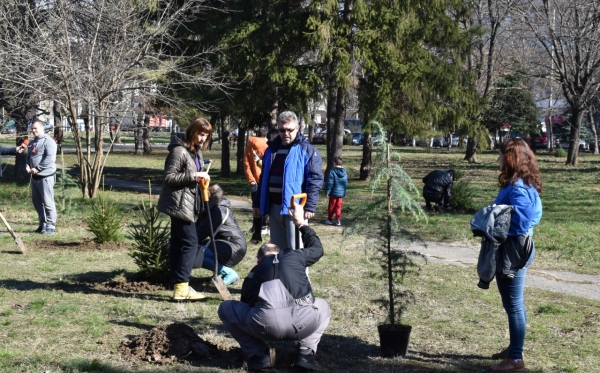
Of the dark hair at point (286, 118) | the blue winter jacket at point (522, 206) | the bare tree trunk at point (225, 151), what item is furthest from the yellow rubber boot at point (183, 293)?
the bare tree trunk at point (225, 151)

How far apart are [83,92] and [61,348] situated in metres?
11.3

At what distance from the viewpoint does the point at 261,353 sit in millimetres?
5230

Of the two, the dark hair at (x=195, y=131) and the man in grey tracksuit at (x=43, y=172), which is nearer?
the dark hair at (x=195, y=131)

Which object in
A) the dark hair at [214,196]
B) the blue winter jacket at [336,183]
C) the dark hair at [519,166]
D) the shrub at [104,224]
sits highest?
the dark hair at [519,166]

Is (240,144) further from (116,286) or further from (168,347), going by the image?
(168,347)

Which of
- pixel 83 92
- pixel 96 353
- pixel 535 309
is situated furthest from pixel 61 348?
pixel 83 92

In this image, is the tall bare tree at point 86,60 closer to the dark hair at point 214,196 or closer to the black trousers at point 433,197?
the black trousers at point 433,197

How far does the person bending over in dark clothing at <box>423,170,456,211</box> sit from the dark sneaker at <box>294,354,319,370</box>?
11.2 meters

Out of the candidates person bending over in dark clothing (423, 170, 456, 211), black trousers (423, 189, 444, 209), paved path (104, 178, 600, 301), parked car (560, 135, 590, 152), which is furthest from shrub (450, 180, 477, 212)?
parked car (560, 135, 590, 152)

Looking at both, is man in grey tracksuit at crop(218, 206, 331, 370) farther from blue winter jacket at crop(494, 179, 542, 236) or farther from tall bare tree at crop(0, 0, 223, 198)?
tall bare tree at crop(0, 0, 223, 198)

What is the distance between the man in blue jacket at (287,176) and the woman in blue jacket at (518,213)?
6.42 ft

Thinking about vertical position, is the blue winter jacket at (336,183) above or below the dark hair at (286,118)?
below

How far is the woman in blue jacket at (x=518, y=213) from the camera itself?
533 cm

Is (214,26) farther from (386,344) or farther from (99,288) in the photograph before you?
(386,344)
